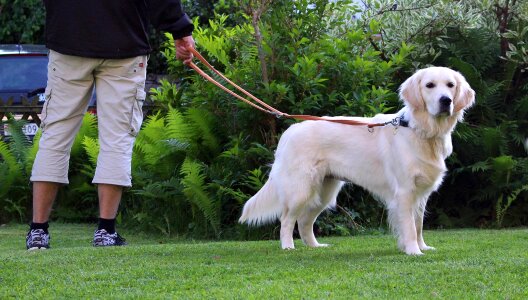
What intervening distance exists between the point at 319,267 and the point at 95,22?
85.9 inches

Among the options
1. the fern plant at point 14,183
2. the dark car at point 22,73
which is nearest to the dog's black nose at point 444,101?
the fern plant at point 14,183

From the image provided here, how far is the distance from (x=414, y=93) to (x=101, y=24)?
2.05 m

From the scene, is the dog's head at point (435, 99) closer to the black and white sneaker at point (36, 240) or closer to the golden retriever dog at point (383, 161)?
the golden retriever dog at point (383, 161)

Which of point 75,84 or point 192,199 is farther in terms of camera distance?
point 192,199

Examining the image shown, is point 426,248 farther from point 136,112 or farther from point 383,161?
point 136,112

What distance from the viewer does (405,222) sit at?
5.47 m

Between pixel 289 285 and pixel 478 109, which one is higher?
pixel 478 109

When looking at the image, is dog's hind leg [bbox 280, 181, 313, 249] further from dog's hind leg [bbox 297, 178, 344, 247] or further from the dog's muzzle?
the dog's muzzle

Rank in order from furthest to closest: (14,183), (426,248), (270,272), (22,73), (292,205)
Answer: (22,73), (14,183), (292,205), (426,248), (270,272)

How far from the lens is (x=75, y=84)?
18.8ft

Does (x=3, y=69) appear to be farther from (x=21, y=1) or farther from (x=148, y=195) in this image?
(x=21, y=1)

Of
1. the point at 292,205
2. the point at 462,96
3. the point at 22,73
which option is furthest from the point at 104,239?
the point at 22,73

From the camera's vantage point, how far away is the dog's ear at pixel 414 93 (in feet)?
18.0

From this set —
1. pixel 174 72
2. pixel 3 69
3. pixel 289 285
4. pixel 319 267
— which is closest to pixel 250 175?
pixel 174 72
